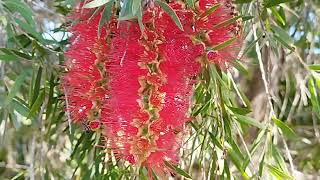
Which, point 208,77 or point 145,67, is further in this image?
point 208,77

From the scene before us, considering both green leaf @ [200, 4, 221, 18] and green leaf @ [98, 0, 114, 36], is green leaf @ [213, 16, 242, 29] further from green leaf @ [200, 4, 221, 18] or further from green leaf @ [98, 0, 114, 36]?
green leaf @ [98, 0, 114, 36]

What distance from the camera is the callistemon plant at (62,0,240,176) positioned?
3.08 feet

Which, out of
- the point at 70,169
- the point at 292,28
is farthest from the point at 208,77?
the point at 70,169

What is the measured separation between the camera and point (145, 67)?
0.94 metres

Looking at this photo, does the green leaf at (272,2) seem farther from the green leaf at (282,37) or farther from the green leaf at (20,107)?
the green leaf at (20,107)

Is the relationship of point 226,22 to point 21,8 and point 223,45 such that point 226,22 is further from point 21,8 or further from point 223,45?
point 21,8

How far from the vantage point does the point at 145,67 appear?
94cm

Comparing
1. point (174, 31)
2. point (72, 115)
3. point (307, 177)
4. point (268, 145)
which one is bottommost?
point (307, 177)

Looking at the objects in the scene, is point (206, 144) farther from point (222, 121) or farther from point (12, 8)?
point (12, 8)

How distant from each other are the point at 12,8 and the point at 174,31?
48 centimetres

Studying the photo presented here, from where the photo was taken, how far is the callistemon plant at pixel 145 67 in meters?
0.94

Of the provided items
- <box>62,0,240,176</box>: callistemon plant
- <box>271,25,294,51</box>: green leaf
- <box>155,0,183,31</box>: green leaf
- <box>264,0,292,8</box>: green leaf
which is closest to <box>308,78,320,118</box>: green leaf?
<box>271,25,294,51</box>: green leaf

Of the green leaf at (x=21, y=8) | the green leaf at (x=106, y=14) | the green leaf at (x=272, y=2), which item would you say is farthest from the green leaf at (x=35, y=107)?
the green leaf at (x=272, y=2)

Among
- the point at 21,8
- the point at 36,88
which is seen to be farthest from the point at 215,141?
the point at 21,8
